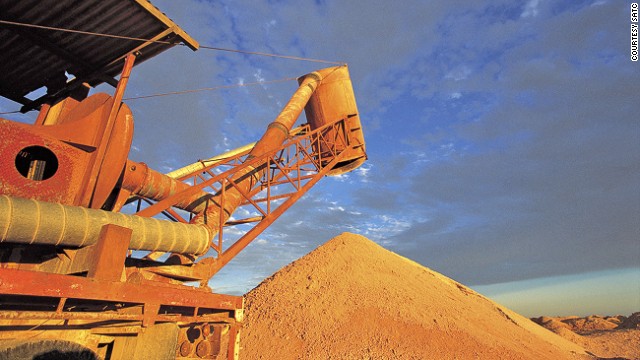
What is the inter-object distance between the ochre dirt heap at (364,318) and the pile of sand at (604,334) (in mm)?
5690

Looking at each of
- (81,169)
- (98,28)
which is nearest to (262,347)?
(81,169)

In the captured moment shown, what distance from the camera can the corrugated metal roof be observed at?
541 cm

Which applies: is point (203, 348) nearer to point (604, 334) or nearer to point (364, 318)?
point (364, 318)

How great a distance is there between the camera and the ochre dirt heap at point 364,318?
37.9 ft

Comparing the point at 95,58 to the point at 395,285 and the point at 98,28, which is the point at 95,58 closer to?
the point at 98,28

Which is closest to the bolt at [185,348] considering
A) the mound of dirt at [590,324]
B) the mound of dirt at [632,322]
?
the mound of dirt at [632,322]

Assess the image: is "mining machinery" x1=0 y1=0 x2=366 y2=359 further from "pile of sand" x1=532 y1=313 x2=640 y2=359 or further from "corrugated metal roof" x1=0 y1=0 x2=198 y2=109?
"pile of sand" x1=532 y1=313 x2=640 y2=359

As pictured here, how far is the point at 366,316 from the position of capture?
12.9 meters

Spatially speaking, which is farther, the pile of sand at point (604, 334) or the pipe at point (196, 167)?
the pile of sand at point (604, 334)

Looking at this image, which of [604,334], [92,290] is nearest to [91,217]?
[92,290]

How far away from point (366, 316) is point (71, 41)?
1204 cm

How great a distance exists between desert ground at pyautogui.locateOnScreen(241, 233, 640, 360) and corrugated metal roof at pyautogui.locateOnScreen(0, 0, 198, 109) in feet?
31.5

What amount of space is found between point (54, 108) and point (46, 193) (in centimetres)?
331

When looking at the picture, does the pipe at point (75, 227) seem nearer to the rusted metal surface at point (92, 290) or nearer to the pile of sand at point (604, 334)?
the rusted metal surface at point (92, 290)
